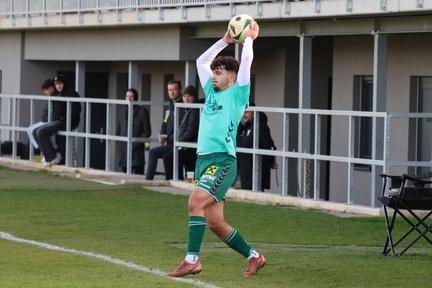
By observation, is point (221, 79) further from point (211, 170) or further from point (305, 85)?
point (305, 85)

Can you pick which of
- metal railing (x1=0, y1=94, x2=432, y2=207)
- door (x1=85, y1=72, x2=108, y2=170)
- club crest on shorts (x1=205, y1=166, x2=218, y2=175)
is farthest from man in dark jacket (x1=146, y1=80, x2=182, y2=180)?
door (x1=85, y1=72, x2=108, y2=170)

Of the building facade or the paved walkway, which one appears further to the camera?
the building facade

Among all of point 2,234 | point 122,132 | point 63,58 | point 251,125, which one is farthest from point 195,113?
point 63,58

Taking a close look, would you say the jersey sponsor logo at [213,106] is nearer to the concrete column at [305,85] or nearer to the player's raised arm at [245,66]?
the player's raised arm at [245,66]

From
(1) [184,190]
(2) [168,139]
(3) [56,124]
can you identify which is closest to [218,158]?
(1) [184,190]

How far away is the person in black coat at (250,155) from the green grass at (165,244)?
4.75ft

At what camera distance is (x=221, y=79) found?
9.27 meters

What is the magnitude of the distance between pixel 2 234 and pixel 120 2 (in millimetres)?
12040

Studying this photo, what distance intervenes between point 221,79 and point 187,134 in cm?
1010

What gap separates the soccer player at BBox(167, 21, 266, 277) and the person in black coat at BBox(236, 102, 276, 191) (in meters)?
8.68

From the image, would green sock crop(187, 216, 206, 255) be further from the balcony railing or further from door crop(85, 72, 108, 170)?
door crop(85, 72, 108, 170)

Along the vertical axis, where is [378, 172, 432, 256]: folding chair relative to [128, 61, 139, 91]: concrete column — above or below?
below

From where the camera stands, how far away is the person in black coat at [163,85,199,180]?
19.3m

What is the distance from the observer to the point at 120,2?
939 inches
